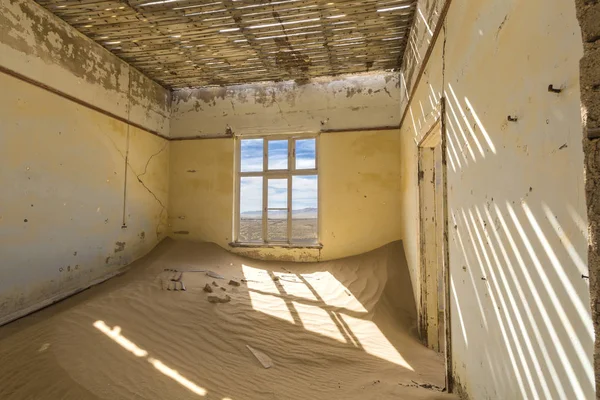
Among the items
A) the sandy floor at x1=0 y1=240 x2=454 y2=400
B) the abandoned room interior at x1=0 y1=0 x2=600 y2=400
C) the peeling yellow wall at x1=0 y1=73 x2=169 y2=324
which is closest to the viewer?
the abandoned room interior at x1=0 y1=0 x2=600 y2=400

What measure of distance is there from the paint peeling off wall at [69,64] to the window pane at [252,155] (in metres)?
1.90

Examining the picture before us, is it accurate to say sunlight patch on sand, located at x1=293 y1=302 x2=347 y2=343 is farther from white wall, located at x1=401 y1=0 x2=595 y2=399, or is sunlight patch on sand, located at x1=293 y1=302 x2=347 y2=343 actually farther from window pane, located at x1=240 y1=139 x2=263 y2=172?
window pane, located at x1=240 y1=139 x2=263 y2=172

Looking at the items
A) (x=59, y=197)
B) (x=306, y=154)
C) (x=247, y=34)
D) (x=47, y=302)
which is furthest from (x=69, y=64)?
(x=306, y=154)

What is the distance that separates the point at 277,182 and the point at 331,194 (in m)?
1.25

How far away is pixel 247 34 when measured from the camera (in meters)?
4.65

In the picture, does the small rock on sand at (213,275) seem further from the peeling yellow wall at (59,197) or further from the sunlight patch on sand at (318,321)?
the peeling yellow wall at (59,197)

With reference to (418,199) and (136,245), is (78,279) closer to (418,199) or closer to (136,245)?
(136,245)

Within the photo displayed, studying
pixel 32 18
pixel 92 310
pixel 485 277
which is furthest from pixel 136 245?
pixel 485 277

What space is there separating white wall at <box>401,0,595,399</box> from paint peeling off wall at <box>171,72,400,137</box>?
3812mm

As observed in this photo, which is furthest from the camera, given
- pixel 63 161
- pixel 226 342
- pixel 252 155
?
pixel 252 155

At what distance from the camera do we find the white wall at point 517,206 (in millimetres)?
1009

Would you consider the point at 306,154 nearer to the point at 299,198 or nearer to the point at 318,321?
the point at 299,198

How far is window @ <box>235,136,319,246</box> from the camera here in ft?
21.4

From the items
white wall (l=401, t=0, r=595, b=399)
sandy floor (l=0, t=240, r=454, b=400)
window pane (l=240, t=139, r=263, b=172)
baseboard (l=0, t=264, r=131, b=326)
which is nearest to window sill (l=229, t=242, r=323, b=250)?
sandy floor (l=0, t=240, r=454, b=400)
